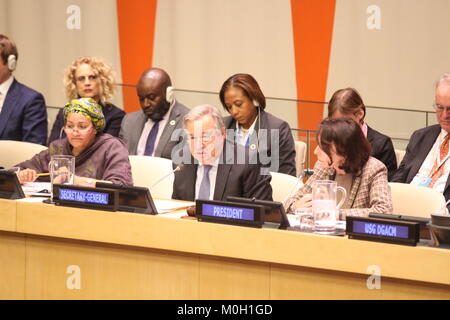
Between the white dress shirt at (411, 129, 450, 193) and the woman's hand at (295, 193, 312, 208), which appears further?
the white dress shirt at (411, 129, 450, 193)

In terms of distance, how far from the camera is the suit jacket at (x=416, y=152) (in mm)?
3678

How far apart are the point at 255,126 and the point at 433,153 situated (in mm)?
940

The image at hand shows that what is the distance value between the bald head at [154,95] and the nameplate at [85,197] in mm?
1709

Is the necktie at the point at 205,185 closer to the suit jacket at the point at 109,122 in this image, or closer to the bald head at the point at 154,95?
the bald head at the point at 154,95

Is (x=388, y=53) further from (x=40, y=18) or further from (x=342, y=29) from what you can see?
(x=40, y=18)

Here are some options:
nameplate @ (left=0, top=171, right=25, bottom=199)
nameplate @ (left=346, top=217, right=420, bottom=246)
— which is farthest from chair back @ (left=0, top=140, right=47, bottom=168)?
nameplate @ (left=346, top=217, right=420, bottom=246)

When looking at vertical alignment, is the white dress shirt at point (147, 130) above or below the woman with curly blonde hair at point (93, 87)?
below

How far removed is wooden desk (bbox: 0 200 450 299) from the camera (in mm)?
2217

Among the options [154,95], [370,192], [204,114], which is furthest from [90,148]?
[370,192]

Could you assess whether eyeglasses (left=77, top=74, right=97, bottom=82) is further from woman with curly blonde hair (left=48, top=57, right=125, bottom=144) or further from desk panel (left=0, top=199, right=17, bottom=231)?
desk panel (left=0, top=199, right=17, bottom=231)

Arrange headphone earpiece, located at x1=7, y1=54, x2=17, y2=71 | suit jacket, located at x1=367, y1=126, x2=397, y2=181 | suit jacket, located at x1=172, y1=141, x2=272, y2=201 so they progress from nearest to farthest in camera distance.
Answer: suit jacket, located at x1=172, y1=141, x2=272, y2=201
suit jacket, located at x1=367, y1=126, x2=397, y2=181
headphone earpiece, located at x1=7, y1=54, x2=17, y2=71

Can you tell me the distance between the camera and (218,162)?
3131mm

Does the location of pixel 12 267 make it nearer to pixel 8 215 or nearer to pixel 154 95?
pixel 8 215

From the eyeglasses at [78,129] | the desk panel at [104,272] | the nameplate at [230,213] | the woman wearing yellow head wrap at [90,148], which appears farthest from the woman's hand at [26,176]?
the nameplate at [230,213]
